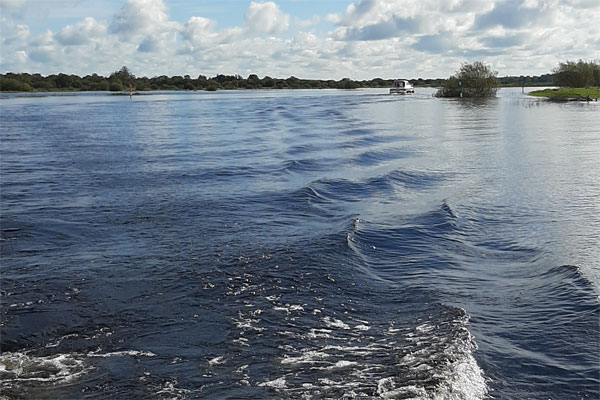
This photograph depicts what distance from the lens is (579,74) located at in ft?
312

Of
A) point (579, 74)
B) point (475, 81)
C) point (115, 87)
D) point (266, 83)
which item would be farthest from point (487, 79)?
point (266, 83)

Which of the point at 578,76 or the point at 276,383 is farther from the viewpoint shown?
the point at 578,76

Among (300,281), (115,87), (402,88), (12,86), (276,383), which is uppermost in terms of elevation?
(115,87)

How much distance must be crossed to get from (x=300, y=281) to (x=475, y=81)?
8749 cm

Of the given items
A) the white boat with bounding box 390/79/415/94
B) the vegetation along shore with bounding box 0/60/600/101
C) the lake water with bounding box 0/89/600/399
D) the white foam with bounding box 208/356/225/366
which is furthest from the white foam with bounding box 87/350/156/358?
the white boat with bounding box 390/79/415/94

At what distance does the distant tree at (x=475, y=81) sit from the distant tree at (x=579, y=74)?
14.3 metres

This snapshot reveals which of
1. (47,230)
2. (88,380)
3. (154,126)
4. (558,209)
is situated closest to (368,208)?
(558,209)

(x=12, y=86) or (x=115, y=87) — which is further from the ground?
(x=115, y=87)

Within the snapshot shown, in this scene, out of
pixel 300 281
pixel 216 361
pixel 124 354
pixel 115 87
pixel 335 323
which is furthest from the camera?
pixel 115 87

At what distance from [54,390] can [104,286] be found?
3.55 meters

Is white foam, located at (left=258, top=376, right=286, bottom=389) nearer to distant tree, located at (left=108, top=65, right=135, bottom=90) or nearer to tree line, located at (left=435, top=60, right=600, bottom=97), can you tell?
tree line, located at (left=435, top=60, right=600, bottom=97)

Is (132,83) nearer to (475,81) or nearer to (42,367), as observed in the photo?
(475,81)

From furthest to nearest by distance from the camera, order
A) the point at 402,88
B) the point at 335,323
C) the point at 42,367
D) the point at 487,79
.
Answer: the point at 402,88 → the point at 487,79 → the point at 335,323 → the point at 42,367

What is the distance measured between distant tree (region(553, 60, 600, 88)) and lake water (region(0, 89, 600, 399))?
80848 mm
